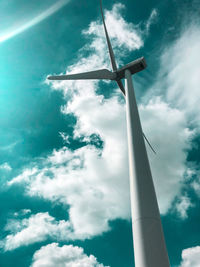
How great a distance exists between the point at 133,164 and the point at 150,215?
3.14 meters

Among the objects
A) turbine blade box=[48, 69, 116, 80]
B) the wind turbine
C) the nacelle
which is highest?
turbine blade box=[48, 69, 116, 80]

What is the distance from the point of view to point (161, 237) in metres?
9.42

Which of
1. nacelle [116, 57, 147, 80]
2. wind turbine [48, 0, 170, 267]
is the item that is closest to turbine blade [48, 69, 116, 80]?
nacelle [116, 57, 147, 80]

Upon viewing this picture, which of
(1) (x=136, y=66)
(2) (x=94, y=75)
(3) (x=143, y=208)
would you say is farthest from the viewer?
(2) (x=94, y=75)

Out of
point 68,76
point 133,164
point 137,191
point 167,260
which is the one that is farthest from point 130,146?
point 68,76

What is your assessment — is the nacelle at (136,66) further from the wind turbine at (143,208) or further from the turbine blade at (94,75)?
the wind turbine at (143,208)

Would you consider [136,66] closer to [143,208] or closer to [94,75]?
[94,75]

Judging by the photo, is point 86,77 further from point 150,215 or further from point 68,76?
point 150,215

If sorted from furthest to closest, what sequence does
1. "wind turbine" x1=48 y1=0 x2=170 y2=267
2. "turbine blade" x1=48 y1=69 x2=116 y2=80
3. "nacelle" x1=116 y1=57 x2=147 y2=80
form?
"turbine blade" x1=48 y1=69 x2=116 y2=80
"nacelle" x1=116 y1=57 x2=147 y2=80
"wind turbine" x1=48 y1=0 x2=170 y2=267

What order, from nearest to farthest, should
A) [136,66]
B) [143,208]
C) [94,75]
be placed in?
[143,208], [136,66], [94,75]

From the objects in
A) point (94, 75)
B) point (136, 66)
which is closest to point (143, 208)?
point (136, 66)

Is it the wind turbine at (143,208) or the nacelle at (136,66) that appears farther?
the nacelle at (136,66)

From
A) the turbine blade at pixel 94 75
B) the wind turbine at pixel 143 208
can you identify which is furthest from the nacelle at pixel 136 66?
the wind turbine at pixel 143 208

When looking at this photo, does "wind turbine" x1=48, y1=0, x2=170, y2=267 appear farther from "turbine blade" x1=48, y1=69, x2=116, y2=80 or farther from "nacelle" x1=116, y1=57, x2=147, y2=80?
"turbine blade" x1=48, y1=69, x2=116, y2=80
